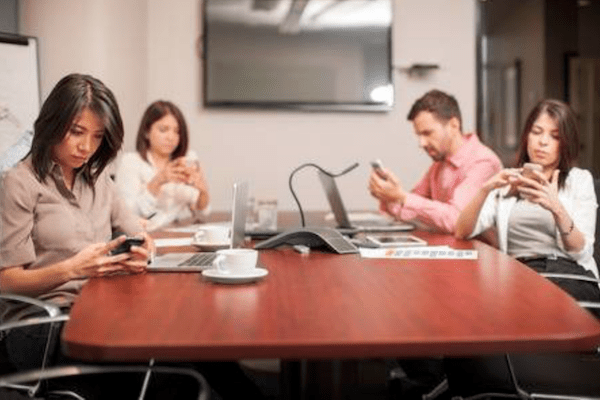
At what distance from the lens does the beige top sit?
6.06ft

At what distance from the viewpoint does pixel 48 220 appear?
1.96 m

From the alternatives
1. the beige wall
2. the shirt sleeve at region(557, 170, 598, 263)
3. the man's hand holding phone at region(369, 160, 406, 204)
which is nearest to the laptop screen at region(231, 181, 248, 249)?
the man's hand holding phone at region(369, 160, 406, 204)

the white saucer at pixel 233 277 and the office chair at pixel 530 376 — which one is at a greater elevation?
the white saucer at pixel 233 277

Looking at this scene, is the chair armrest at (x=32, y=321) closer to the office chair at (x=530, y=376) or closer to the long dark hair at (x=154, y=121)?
the office chair at (x=530, y=376)

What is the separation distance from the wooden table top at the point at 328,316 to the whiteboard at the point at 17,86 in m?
1.92

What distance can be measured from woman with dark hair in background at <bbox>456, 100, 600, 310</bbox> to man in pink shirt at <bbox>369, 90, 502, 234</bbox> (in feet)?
0.79

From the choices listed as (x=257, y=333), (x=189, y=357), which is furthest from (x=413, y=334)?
(x=189, y=357)

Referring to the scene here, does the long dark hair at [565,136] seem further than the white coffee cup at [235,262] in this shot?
Yes

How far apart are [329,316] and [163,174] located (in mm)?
2393

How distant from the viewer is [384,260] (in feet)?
6.55

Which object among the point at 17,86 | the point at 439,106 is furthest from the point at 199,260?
the point at 17,86

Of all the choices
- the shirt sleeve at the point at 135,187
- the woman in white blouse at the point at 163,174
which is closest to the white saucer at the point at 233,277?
the woman in white blouse at the point at 163,174

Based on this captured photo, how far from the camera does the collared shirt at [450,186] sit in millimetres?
2830

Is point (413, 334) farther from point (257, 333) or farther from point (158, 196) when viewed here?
point (158, 196)
